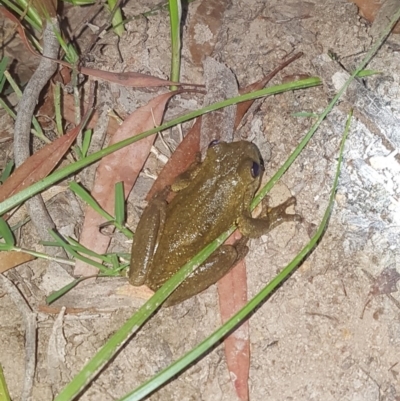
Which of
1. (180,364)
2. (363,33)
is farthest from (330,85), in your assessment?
(180,364)

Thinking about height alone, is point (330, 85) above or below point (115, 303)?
above

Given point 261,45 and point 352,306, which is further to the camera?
point 261,45

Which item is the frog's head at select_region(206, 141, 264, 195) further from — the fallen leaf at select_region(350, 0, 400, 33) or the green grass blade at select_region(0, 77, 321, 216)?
the fallen leaf at select_region(350, 0, 400, 33)

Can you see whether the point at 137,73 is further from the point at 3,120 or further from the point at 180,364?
the point at 180,364

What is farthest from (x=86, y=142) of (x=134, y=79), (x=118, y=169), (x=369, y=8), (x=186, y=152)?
(x=369, y=8)

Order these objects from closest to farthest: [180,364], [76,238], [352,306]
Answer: [180,364], [352,306], [76,238]

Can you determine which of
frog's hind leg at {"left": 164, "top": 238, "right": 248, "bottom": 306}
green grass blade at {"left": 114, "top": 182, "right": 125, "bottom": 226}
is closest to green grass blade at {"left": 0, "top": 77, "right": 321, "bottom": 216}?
green grass blade at {"left": 114, "top": 182, "right": 125, "bottom": 226}

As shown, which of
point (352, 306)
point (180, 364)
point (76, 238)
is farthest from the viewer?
point (76, 238)

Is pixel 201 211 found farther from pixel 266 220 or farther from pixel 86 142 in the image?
pixel 86 142

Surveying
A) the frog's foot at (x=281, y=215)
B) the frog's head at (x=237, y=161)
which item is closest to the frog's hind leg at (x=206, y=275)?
the frog's foot at (x=281, y=215)
